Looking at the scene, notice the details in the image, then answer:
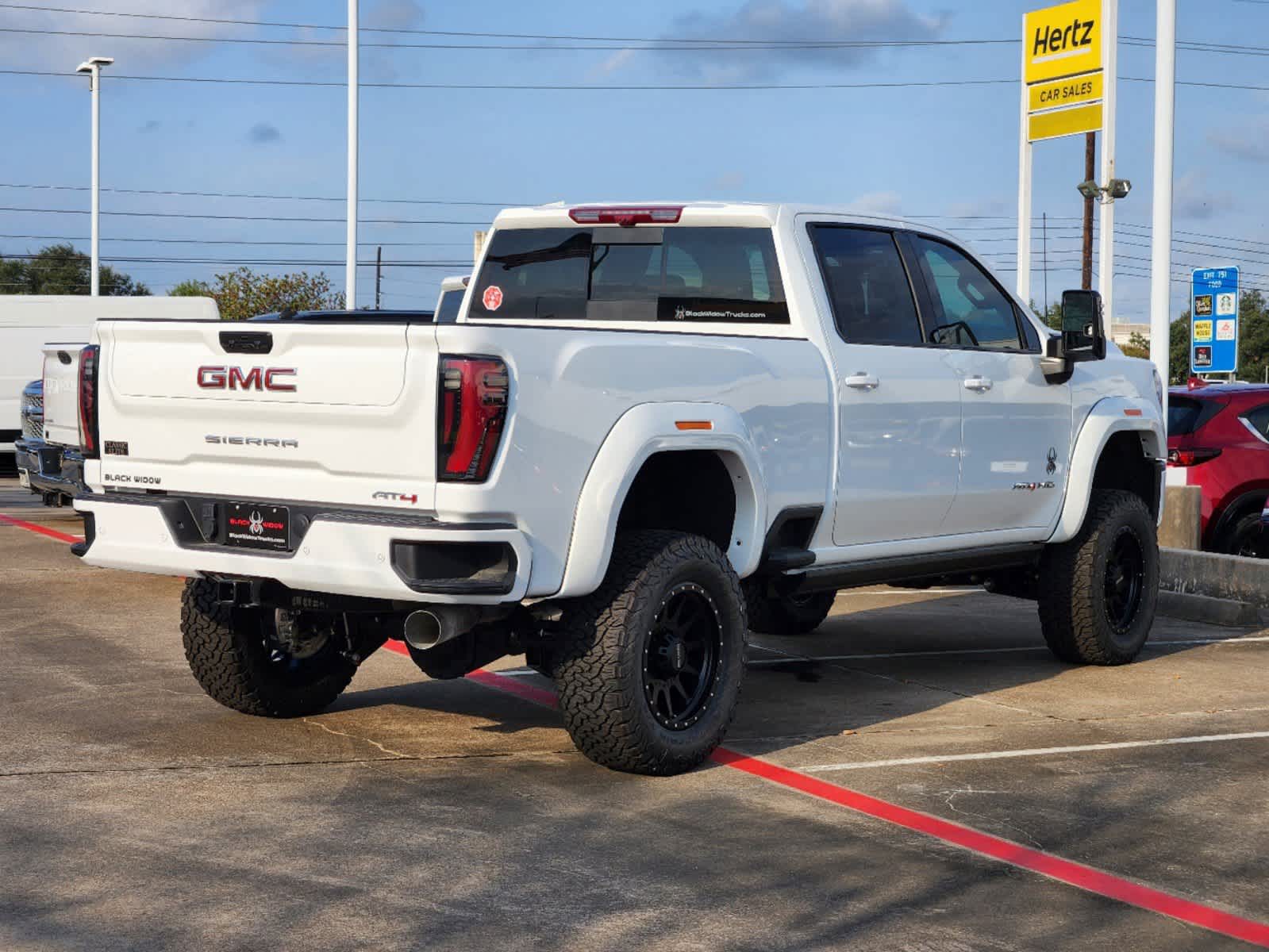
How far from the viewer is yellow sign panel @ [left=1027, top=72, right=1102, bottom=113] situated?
2127 cm

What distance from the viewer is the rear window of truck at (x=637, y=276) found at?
7480mm

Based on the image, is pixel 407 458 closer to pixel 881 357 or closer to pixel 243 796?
pixel 243 796

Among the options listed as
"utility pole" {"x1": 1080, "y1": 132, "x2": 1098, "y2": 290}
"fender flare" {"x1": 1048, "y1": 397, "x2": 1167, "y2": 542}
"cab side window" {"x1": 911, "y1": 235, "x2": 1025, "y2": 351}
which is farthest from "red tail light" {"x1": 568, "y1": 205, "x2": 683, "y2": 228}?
"utility pole" {"x1": 1080, "y1": 132, "x2": 1098, "y2": 290}

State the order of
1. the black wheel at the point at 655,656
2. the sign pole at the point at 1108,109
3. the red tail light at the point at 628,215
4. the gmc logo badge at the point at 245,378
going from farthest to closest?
the sign pole at the point at 1108,109, the red tail light at the point at 628,215, the black wheel at the point at 655,656, the gmc logo badge at the point at 245,378

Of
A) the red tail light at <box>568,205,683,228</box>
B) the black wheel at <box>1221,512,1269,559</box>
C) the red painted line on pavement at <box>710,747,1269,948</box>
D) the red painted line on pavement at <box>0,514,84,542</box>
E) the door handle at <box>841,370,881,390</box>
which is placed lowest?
the red painted line on pavement at <box>710,747,1269,948</box>

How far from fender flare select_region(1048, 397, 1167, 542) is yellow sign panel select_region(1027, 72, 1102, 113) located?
12853 mm

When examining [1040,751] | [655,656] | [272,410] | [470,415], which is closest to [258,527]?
[272,410]

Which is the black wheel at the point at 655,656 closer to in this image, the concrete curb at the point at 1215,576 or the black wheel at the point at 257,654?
the black wheel at the point at 257,654

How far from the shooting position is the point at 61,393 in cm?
1252

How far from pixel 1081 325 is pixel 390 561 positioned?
428 cm

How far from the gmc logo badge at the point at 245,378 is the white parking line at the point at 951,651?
372cm

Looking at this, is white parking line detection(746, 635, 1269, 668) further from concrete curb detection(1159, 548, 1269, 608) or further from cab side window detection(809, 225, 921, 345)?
cab side window detection(809, 225, 921, 345)

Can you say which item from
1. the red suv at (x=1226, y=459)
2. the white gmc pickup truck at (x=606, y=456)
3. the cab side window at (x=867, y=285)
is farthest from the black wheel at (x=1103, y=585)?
the red suv at (x=1226, y=459)

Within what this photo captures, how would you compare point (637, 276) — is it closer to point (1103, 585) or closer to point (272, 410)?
point (272, 410)
